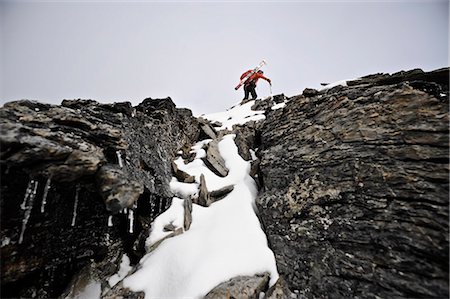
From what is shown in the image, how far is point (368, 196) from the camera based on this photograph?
5.29 metres

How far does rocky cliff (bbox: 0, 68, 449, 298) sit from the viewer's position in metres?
4.53

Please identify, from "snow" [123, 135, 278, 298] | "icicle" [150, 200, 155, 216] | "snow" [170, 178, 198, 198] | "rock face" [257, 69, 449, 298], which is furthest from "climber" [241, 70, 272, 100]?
"icicle" [150, 200, 155, 216]

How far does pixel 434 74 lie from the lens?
6.10m

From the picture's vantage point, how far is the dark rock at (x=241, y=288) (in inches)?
196

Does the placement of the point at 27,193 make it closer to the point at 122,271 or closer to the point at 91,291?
the point at 91,291

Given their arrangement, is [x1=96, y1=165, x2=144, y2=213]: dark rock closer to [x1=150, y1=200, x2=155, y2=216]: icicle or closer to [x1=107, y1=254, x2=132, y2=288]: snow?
[x1=150, y1=200, x2=155, y2=216]: icicle

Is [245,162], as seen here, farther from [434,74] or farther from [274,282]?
[434,74]

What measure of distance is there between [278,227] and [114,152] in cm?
600

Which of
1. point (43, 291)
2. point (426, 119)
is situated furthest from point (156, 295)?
point (426, 119)

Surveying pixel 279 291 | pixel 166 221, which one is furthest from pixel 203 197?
pixel 279 291

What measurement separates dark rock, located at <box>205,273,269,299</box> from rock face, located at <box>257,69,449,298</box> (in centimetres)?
99

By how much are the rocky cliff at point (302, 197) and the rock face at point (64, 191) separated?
0.03m

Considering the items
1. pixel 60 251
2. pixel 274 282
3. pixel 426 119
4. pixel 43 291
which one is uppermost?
pixel 426 119

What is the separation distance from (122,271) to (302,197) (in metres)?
6.86
